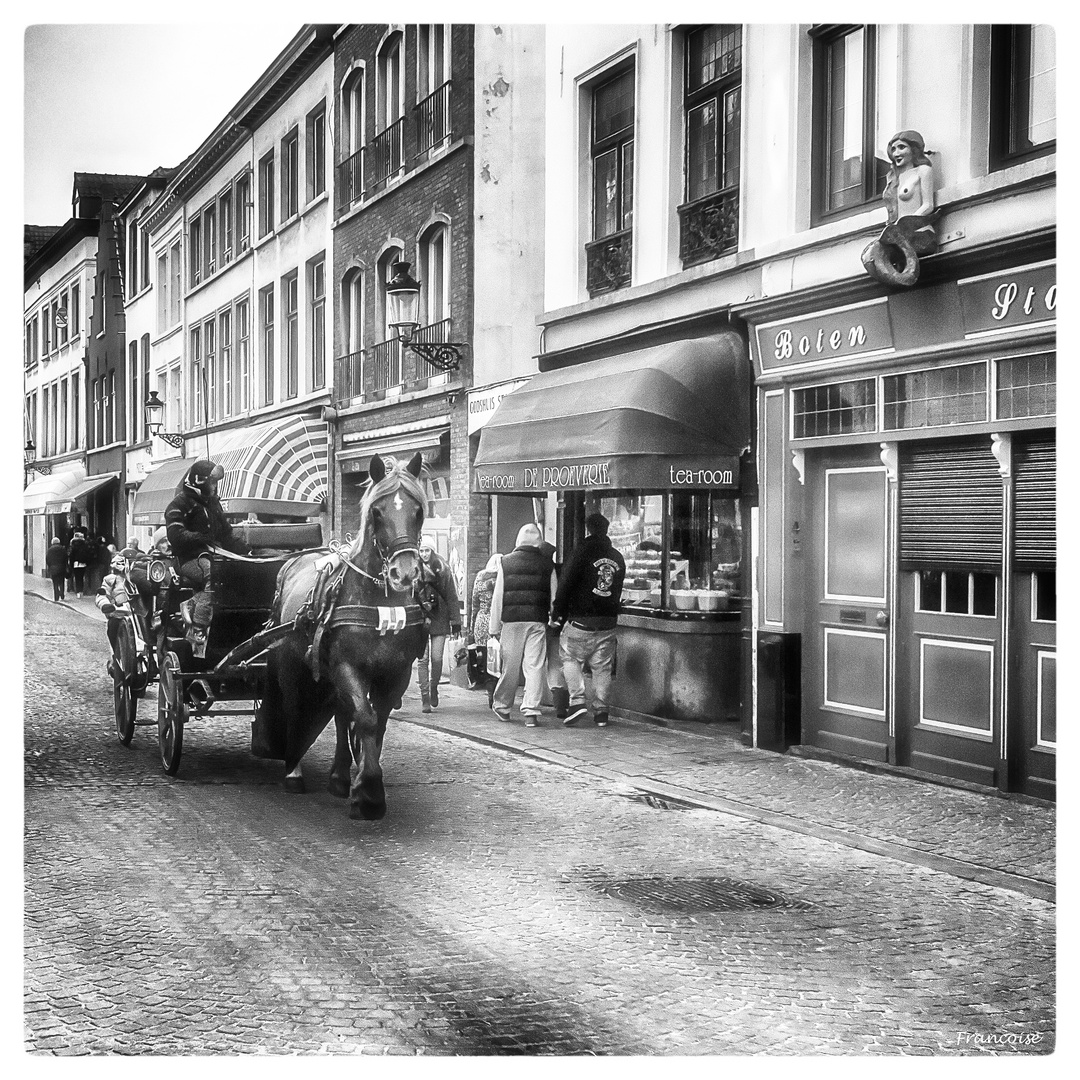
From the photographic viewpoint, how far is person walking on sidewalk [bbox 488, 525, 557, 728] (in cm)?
780

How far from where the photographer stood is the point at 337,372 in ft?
23.7

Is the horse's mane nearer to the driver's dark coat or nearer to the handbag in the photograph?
the driver's dark coat


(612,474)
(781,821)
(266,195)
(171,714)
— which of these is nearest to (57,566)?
(171,714)

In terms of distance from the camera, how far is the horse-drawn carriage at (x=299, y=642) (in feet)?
18.9

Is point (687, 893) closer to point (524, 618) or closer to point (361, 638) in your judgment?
point (361, 638)

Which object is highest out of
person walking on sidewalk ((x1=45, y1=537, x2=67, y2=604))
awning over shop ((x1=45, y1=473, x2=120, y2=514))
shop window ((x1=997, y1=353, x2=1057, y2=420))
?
shop window ((x1=997, y1=353, x2=1057, y2=420))

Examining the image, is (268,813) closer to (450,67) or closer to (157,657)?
(157,657)

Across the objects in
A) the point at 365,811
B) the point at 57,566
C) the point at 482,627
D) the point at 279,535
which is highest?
the point at 279,535

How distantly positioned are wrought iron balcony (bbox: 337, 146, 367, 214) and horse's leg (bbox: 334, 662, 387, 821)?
2.32m

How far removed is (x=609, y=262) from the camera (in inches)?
333

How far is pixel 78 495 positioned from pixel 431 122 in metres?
2.30

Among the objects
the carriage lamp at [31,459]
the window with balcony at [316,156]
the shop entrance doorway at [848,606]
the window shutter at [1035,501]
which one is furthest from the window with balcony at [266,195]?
the window shutter at [1035,501]

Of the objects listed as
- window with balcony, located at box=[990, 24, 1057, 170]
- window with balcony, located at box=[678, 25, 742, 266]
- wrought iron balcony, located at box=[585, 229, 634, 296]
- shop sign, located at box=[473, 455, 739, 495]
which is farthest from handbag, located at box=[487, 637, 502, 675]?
window with balcony, located at box=[990, 24, 1057, 170]
